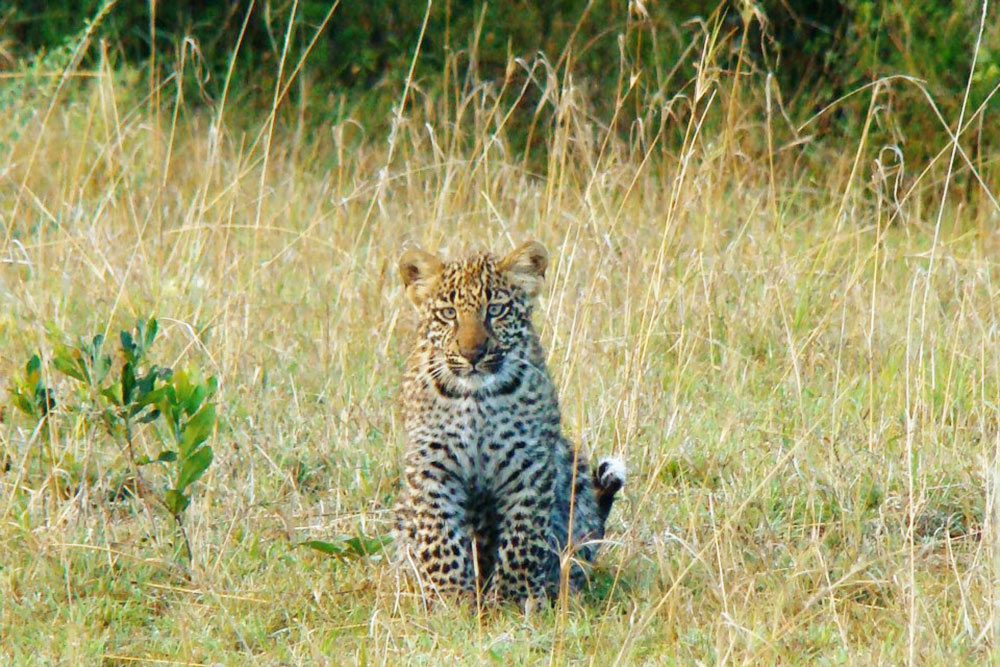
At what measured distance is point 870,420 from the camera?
16.1 feet

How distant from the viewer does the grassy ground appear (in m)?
4.07

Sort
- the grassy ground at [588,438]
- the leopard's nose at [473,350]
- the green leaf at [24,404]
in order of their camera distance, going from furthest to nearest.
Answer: the green leaf at [24,404], the leopard's nose at [473,350], the grassy ground at [588,438]

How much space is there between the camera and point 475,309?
14.2 feet

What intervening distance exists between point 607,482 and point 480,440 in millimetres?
479

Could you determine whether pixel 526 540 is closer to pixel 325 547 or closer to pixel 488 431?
pixel 488 431

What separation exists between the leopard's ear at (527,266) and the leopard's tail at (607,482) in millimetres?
576

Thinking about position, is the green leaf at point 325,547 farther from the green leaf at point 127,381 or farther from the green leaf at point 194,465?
the green leaf at point 127,381

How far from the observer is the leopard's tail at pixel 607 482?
180 inches

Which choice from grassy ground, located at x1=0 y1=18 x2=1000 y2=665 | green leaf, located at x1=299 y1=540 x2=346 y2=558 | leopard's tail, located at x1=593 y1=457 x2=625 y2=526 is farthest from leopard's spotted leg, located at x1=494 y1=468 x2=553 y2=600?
green leaf, located at x1=299 y1=540 x2=346 y2=558

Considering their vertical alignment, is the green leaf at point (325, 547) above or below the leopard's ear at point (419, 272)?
below

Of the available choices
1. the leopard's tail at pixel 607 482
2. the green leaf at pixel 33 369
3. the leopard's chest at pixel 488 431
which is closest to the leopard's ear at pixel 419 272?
the leopard's chest at pixel 488 431

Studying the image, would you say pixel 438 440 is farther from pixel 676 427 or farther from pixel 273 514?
pixel 676 427

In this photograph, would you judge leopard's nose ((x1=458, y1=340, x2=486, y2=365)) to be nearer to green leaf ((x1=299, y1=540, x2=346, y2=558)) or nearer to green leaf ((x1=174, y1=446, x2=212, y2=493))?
green leaf ((x1=299, y1=540, x2=346, y2=558))

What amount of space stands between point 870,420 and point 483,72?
22.2 ft
